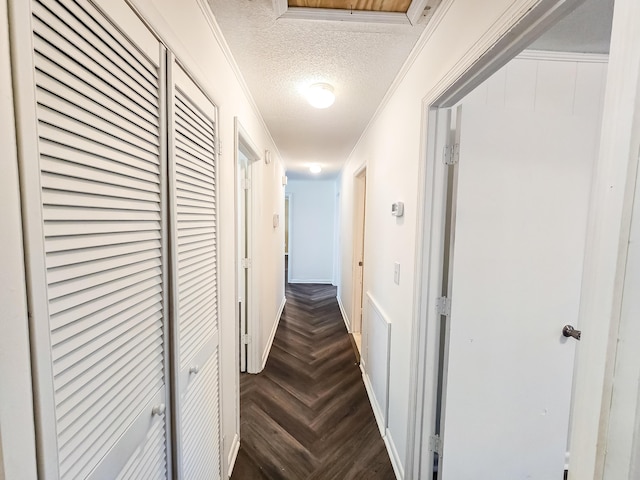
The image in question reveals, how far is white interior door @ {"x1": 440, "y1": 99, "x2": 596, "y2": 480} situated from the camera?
4.32ft

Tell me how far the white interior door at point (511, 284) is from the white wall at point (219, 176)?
3.76 feet

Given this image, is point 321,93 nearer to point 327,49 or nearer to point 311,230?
point 327,49

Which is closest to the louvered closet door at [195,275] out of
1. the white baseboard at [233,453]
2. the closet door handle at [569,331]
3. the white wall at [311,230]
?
the white baseboard at [233,453]

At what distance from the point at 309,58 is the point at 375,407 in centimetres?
241

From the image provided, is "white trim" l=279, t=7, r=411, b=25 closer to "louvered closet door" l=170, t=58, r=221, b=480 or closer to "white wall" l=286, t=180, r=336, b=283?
"louvered closet door" l=170, t=58, r=221, b=480

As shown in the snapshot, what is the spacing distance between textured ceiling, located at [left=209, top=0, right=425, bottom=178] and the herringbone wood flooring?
234cm

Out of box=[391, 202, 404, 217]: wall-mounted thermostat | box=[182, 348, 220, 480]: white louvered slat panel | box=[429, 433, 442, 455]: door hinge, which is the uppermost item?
box=[391, 202, 404, 217]: wall-mounted thermostat

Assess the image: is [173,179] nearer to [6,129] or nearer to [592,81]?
[6,129]

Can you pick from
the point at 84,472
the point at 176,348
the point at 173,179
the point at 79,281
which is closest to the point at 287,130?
the point at 173,179

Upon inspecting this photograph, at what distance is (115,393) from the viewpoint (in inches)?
26.5

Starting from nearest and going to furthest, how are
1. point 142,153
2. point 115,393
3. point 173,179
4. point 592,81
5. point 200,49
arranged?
point 115,393 < point 142,153 < point 173,179 < point 200,49 < point 592,81

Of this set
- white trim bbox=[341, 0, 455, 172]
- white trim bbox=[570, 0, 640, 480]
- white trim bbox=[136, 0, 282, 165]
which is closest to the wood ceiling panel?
white trim bbox=[341, 0, 455, 172]

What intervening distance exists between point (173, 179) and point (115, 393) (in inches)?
23.9

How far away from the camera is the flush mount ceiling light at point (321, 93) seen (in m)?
1.81
